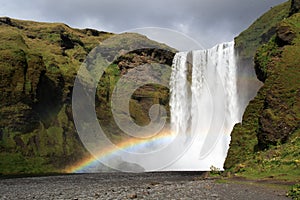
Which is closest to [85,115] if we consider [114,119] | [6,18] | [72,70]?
[114,119]

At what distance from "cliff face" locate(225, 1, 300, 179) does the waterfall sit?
35.1 metres

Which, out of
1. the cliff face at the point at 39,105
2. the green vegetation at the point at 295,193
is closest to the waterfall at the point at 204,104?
the cliff face at the point at 39,105

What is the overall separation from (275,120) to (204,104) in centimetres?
6134

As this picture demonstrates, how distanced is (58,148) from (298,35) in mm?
71256

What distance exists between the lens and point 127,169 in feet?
287

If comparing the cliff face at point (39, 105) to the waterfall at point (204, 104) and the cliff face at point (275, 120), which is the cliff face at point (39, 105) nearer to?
the waterfall at point (204, 104)

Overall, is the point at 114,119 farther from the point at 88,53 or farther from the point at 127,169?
the point at 88,53

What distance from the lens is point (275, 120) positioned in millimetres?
33656

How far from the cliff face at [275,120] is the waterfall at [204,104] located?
115ft

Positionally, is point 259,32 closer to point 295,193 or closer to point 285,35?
point 285,35

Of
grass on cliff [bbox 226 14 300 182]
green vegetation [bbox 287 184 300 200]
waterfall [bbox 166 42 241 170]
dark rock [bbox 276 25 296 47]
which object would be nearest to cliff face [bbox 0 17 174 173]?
waterfall [bbox 166 42 241 170]

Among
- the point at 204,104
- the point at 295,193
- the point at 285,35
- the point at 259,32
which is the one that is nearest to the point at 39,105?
the point at 204,104

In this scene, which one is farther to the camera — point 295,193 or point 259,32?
point 259,32

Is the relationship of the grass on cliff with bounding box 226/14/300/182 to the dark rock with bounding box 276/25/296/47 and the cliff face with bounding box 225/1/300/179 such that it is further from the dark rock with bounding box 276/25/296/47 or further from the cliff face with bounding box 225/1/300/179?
the dark rock with bounding box 276/25/296/47
